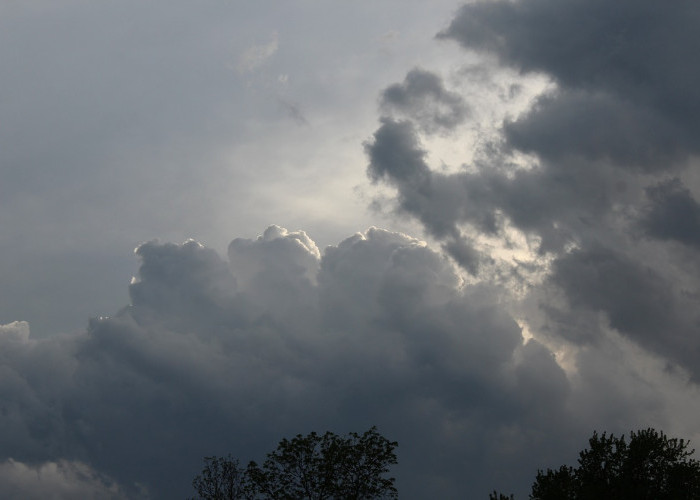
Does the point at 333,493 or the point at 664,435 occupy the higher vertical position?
the point at 664,435

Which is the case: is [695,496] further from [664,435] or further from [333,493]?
[333,493]

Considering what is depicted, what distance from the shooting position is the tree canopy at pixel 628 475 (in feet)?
264

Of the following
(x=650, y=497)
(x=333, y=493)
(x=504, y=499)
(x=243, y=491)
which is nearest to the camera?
(x=504, y=499)

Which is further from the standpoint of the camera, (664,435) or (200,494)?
(200,494)

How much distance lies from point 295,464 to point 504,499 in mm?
25586

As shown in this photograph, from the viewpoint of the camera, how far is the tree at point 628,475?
264 feet

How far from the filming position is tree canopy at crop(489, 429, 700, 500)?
264 feet

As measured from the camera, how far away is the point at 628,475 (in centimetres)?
8294

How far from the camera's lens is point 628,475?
8294 centimetres

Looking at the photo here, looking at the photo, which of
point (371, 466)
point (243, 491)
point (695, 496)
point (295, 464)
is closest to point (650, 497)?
point (695, 496)

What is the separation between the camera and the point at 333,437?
92.5 m

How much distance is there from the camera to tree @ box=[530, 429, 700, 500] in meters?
80.5

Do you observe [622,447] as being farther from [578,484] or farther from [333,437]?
[333,437]

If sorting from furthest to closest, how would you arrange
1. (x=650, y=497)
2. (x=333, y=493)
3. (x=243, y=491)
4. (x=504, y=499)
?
(x=243, y=491)
(x=333, y=493)
(x=650, y=497)
(x=504, y=499)
